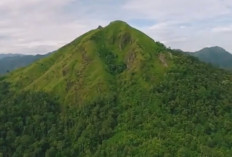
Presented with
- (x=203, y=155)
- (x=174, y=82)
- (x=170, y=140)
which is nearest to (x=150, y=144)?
(x=170, y=140)

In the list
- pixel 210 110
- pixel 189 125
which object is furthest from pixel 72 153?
pixel 210 110

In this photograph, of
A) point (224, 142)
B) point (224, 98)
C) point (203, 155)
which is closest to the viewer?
point (203, 155)

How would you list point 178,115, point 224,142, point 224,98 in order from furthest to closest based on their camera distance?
point 224,98
point 178,115
point 224,142

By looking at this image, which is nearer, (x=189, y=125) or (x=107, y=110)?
(x=189, y=125)

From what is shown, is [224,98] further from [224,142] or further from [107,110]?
[107,110]

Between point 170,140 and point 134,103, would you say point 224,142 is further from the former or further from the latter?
point 134,103

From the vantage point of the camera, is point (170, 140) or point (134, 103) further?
point (134, 103)

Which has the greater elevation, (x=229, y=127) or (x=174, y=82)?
(x=174, y=82)

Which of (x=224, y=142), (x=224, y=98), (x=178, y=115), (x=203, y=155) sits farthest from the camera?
(x=224, y=98)

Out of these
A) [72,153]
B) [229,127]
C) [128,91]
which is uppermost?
[128,91]
